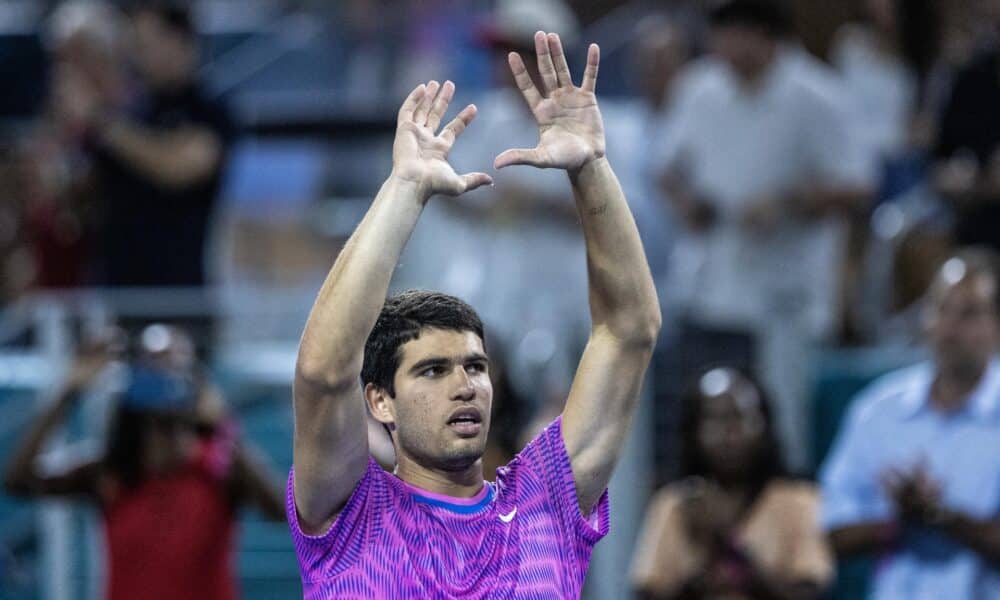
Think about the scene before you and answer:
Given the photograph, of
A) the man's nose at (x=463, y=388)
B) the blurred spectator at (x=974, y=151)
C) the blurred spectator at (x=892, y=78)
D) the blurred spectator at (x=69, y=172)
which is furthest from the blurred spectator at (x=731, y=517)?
the blurred spectator at (x=69, y=172)

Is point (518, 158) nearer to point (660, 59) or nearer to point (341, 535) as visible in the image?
point (341, 535)

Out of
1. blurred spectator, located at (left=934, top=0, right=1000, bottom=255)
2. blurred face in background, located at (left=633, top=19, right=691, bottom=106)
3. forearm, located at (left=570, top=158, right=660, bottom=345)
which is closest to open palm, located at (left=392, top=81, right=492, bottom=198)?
forearm, located at (left=570, top=158, right=660, bottom=345)

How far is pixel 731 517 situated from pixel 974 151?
5.43 feet

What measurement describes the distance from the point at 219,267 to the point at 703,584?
3.40 metres

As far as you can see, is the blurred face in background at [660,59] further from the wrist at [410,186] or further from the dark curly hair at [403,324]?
the wrist at [410,186]

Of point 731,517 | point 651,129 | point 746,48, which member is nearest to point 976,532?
point 731,517

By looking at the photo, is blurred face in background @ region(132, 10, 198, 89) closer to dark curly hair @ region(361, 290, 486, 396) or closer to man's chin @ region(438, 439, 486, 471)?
dark curly hair @ region(361, 290, 486, 396)

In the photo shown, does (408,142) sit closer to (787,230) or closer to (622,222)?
(622,222)

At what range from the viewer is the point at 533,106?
346cm

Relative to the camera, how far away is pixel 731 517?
5750 mm

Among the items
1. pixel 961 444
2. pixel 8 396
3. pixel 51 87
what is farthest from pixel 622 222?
pixel 51 87

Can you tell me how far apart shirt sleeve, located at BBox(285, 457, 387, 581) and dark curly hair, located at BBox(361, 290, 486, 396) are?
0.65 feet

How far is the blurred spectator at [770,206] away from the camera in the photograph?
21.8ft

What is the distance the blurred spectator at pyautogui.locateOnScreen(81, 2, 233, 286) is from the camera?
693 cm
